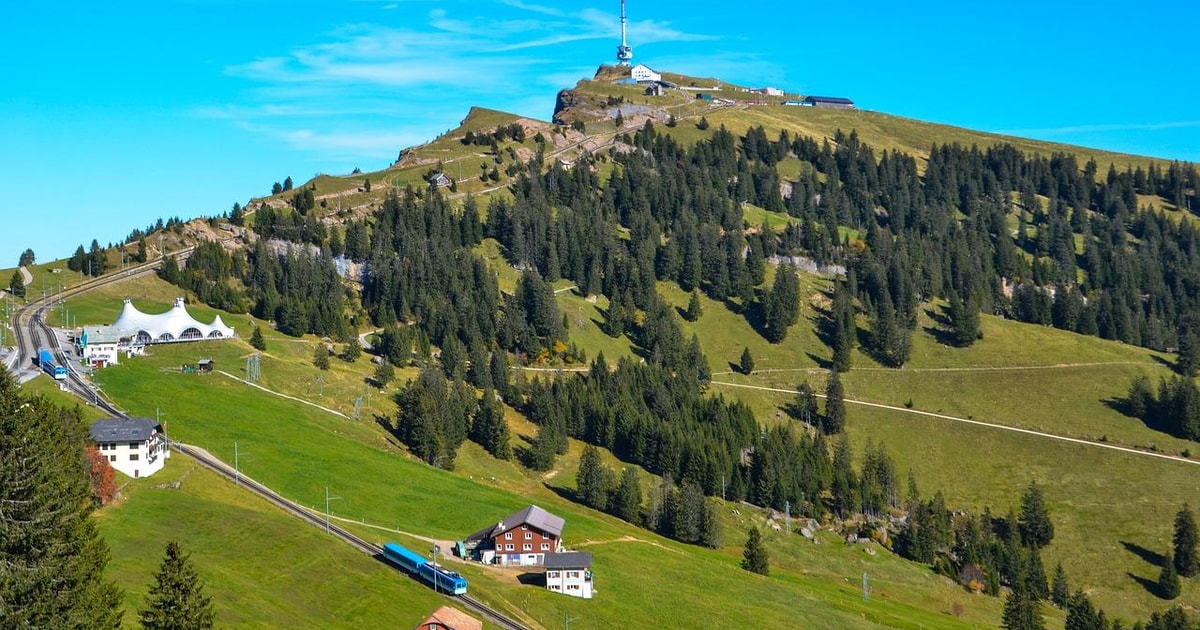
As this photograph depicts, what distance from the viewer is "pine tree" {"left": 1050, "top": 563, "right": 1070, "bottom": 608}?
139m

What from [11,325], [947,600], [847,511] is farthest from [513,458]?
[11,325]

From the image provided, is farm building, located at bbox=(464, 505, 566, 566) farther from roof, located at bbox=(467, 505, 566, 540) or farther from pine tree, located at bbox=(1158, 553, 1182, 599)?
pine tree, located at bbox=(1158, 553, 1182, 599)

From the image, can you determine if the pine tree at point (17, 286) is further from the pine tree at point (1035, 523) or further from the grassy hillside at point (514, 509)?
the pine tree at point (1035, 523)

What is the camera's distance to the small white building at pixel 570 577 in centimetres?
9525

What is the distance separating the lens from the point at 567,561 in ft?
316

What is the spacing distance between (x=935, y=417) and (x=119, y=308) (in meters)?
143

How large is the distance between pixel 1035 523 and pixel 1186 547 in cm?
1943

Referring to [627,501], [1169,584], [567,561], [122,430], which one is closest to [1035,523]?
[1169,584]

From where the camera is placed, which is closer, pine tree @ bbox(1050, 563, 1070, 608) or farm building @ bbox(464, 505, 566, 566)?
farm building @ bbox(464, 505, 566, 566)

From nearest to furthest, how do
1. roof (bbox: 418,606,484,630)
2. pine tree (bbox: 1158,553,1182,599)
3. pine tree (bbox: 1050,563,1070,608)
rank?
roof (bbox: 418,606,484,630) → pine tree (bbox: 1050,563,1070,608) → pine tree (bbox: 1158,553,1182,599)

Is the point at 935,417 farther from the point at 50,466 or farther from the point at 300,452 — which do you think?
the point at 50,466

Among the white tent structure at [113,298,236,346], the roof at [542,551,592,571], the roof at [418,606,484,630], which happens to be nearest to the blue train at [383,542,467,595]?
the roof at [542,551,592,571]

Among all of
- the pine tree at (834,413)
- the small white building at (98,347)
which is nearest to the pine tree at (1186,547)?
the pine tree at (834,413)

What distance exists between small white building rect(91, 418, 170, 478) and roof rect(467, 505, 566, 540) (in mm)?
32133
